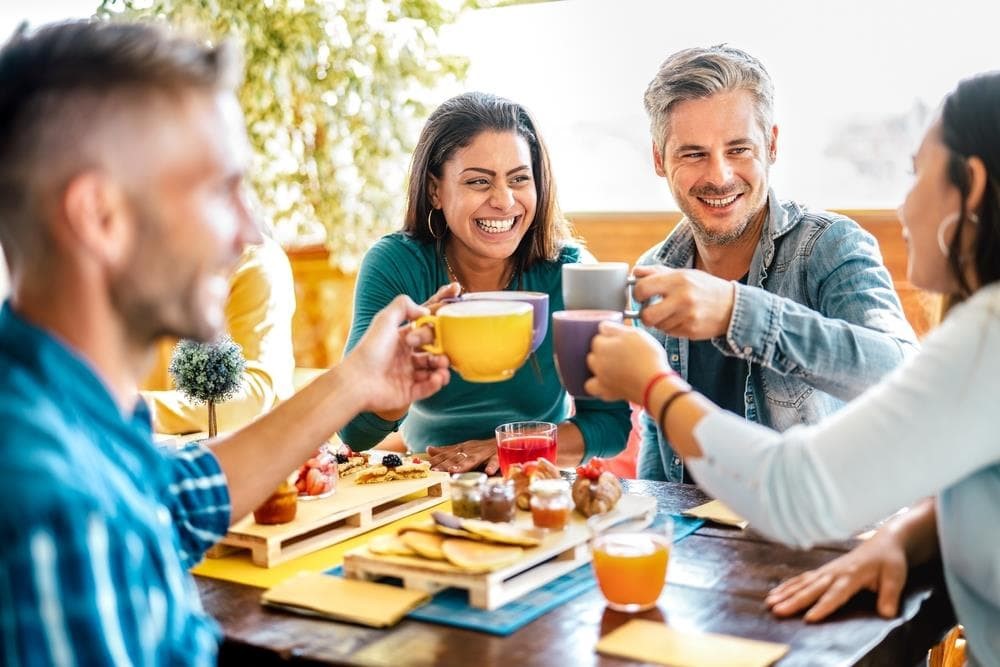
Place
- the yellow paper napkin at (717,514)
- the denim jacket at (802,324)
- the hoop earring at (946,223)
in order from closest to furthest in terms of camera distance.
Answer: the hoop earring at (946,223) → the yellow paper napkin at (717,514) → the denim jacket at (802,324)

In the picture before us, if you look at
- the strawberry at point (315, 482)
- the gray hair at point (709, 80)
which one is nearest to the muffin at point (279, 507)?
the strawberry at point (315, 482)

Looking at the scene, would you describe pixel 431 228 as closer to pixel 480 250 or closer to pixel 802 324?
pixel 480 250

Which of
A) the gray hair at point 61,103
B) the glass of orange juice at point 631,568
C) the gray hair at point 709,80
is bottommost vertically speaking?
the glass of orange juice at point 631,568

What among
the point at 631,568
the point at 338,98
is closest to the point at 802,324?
the point at 631,568

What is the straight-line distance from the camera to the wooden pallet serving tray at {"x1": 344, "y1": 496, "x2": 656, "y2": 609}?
1.42 metres

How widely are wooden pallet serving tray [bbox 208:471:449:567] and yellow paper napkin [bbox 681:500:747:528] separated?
0.43m

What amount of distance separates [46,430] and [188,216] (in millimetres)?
253

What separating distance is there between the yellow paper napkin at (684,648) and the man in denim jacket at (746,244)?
0.85 meters

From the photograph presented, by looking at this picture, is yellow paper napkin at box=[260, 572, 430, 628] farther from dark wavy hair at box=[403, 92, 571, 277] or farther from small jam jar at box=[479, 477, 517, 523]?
dark wavy hair at box=[403, 92, 571, 277]

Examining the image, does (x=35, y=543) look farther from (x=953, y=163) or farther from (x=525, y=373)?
(x=525, y=373)

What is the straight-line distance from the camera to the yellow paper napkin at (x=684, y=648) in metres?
1.25

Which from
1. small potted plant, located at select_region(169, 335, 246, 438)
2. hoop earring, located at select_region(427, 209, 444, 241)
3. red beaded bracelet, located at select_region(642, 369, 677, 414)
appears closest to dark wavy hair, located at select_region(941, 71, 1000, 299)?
red beaded bracelet, located at select_region(642, 369, 677, 414)

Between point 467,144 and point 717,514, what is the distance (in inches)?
44.6

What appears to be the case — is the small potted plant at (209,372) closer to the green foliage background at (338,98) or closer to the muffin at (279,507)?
the muffin at (279,507)
